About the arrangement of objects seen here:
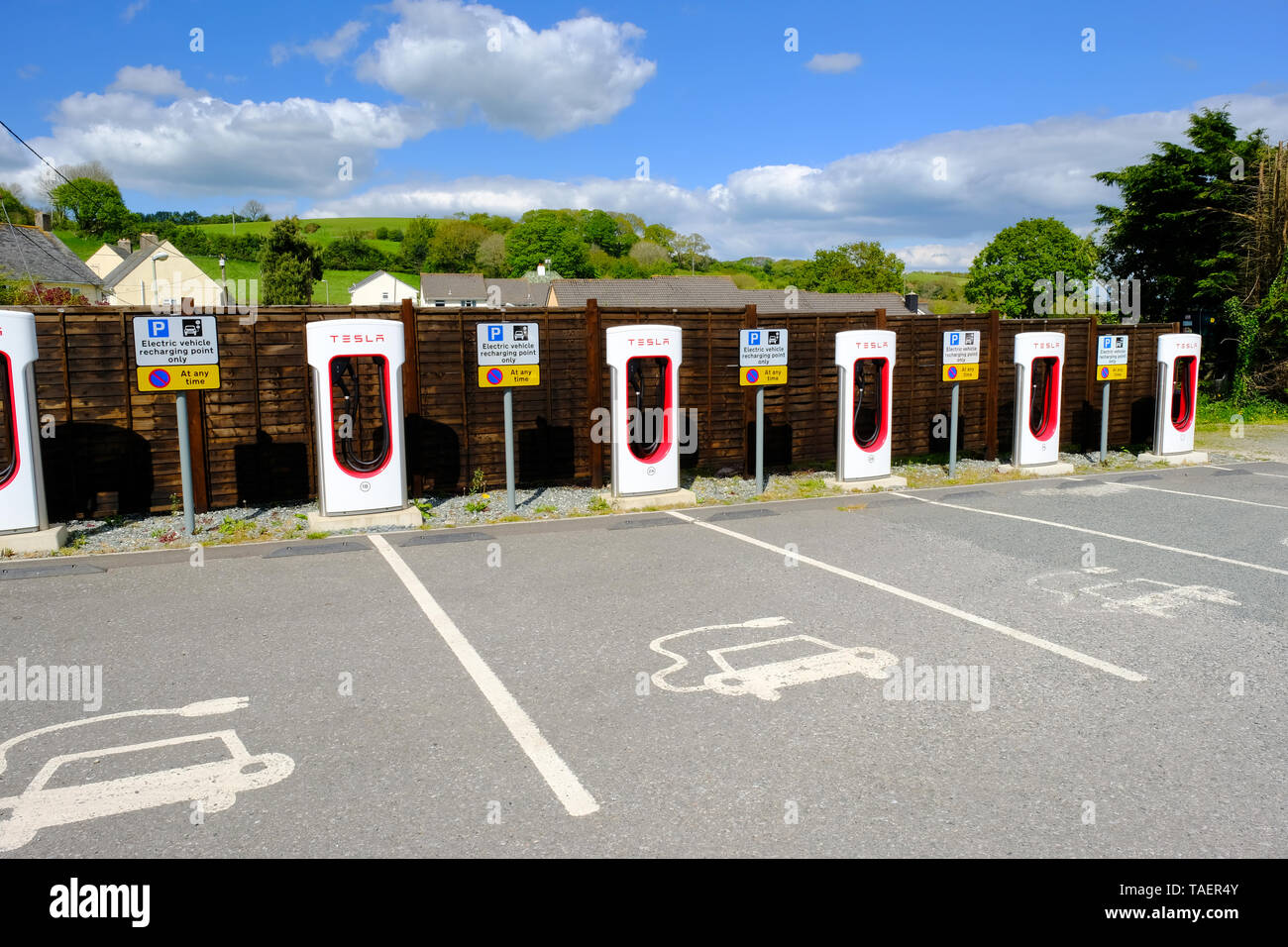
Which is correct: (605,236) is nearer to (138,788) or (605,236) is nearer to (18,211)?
(18,211)

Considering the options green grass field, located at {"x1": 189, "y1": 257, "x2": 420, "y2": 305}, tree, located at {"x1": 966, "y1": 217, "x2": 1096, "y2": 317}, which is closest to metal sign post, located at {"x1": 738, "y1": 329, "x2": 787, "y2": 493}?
tree, located at {"x1": 966, "y1": 217, "x2": 1096, "y2": 317}

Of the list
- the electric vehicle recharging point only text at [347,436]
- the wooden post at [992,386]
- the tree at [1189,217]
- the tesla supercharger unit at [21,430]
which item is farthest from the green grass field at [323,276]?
the tesla supercharger unit at [21,430]

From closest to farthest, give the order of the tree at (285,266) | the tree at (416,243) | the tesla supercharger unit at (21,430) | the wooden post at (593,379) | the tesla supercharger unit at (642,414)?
the tesla supercharger unit at (21,430)
the tesla supercharger unit at (642,414)
the wooden post at (593,379)
the tree at (285,266)
the tree at (416,243)

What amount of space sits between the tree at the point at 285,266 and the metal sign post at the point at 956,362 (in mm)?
46079

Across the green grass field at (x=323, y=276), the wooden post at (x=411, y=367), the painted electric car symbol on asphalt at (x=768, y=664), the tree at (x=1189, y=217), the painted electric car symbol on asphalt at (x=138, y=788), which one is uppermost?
the green grass field at (x=323, y=276)

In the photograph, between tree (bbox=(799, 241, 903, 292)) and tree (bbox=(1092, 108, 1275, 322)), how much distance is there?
5524 cm

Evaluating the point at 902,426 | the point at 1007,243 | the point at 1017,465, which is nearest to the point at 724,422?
the point at 902,426

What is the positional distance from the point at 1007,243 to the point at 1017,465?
2029 inches

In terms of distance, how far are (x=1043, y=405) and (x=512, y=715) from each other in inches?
477

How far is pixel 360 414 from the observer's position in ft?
35.1

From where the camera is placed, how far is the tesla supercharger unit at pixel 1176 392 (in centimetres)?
1452

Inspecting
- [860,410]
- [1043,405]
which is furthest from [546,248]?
[860,410]

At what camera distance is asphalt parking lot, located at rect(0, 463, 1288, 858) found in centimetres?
349

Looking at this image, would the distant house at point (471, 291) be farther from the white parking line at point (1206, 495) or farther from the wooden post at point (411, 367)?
the white parking line at point (1206, 495)
